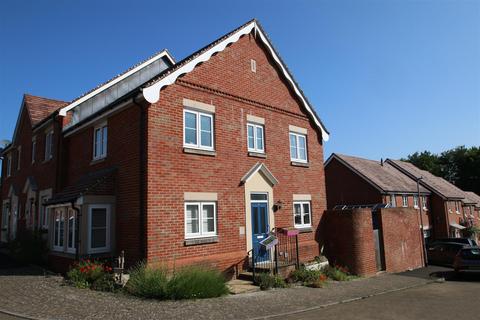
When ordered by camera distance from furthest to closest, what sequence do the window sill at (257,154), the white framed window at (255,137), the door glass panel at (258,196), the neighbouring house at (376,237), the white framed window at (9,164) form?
the white framed window at (9,164) < the neighbouring house at (376,237) < the white framed window at (255,137) < the window sill at (257,154) < the door glass panel at (258,196)

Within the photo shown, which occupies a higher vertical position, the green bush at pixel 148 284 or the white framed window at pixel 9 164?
the white framed window at pixel 9 164

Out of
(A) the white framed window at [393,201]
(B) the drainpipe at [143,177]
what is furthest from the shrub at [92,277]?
(A) the white framed window at [393,201]

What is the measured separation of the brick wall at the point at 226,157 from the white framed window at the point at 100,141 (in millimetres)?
3229

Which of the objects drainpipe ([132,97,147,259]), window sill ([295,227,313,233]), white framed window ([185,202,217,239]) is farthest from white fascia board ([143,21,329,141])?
window sill ([295,227,313,233])

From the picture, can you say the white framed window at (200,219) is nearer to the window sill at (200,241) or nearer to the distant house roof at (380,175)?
the window sill at (200,241)

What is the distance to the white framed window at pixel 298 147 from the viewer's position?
57.8 ft

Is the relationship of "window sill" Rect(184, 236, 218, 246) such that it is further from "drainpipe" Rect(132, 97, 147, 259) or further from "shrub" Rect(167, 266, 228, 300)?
"drainpipe" Rect(132, 97, 147, 259)

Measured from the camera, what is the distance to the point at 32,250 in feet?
47.7

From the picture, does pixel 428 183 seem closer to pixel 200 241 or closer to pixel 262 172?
pixel 262 172

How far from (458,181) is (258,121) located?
66073 millimetres

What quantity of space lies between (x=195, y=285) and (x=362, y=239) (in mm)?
9389

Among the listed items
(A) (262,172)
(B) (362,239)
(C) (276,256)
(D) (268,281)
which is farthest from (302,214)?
(D) (268,281)

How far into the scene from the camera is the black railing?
43.7ft

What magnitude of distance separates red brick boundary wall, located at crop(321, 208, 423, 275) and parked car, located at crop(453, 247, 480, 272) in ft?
8.52
